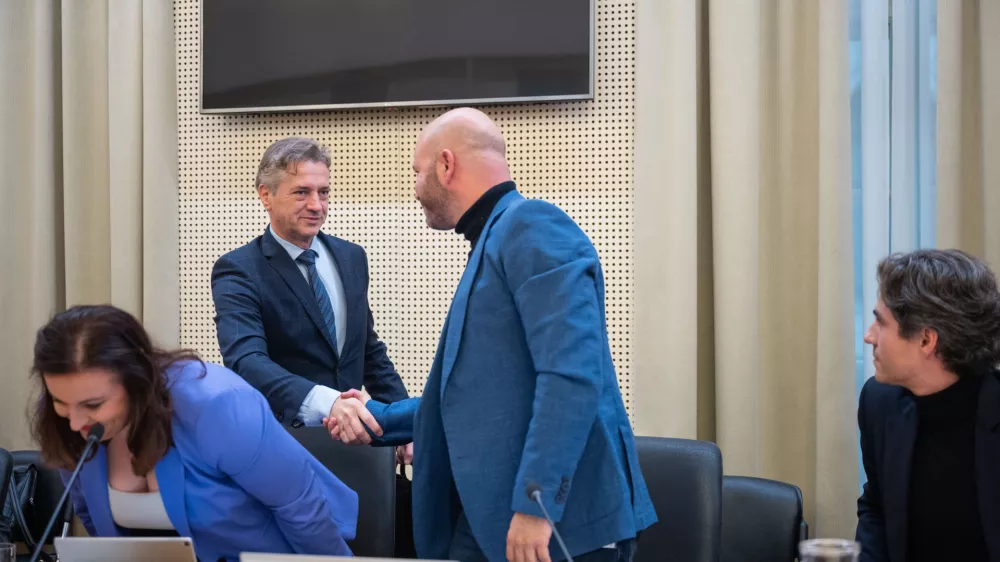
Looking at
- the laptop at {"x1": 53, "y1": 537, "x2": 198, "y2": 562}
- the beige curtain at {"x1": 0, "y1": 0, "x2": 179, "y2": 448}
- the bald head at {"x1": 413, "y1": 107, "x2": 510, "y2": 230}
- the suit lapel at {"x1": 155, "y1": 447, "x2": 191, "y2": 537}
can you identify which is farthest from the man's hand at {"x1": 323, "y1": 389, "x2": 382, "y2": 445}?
the beige curtain at {"x1": 0, "y1": 0, "x2": 179, "y2": 448}

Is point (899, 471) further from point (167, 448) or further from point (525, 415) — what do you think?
point (167, 448)

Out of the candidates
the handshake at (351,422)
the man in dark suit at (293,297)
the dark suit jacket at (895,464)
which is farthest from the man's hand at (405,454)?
the dark suit jacket at (895,464)

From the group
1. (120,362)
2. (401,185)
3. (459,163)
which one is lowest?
(120,362)

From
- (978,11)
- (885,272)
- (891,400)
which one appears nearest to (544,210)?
(885,272)

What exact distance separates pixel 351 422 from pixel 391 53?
2106 millimetres

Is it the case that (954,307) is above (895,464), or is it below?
above

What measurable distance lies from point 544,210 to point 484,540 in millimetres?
713

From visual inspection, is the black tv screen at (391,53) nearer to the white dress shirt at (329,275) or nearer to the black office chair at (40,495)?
the white dress shirt at (329,275)

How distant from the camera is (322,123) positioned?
14.4 ft

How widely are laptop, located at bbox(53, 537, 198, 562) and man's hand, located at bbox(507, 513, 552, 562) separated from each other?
0.63 metres

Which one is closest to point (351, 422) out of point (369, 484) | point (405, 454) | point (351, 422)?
point (351, 422)

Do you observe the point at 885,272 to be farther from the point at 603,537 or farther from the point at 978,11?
the point at 978,11

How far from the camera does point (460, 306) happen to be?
2148 mm

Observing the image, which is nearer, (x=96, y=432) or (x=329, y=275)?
(x=96, y=432)
